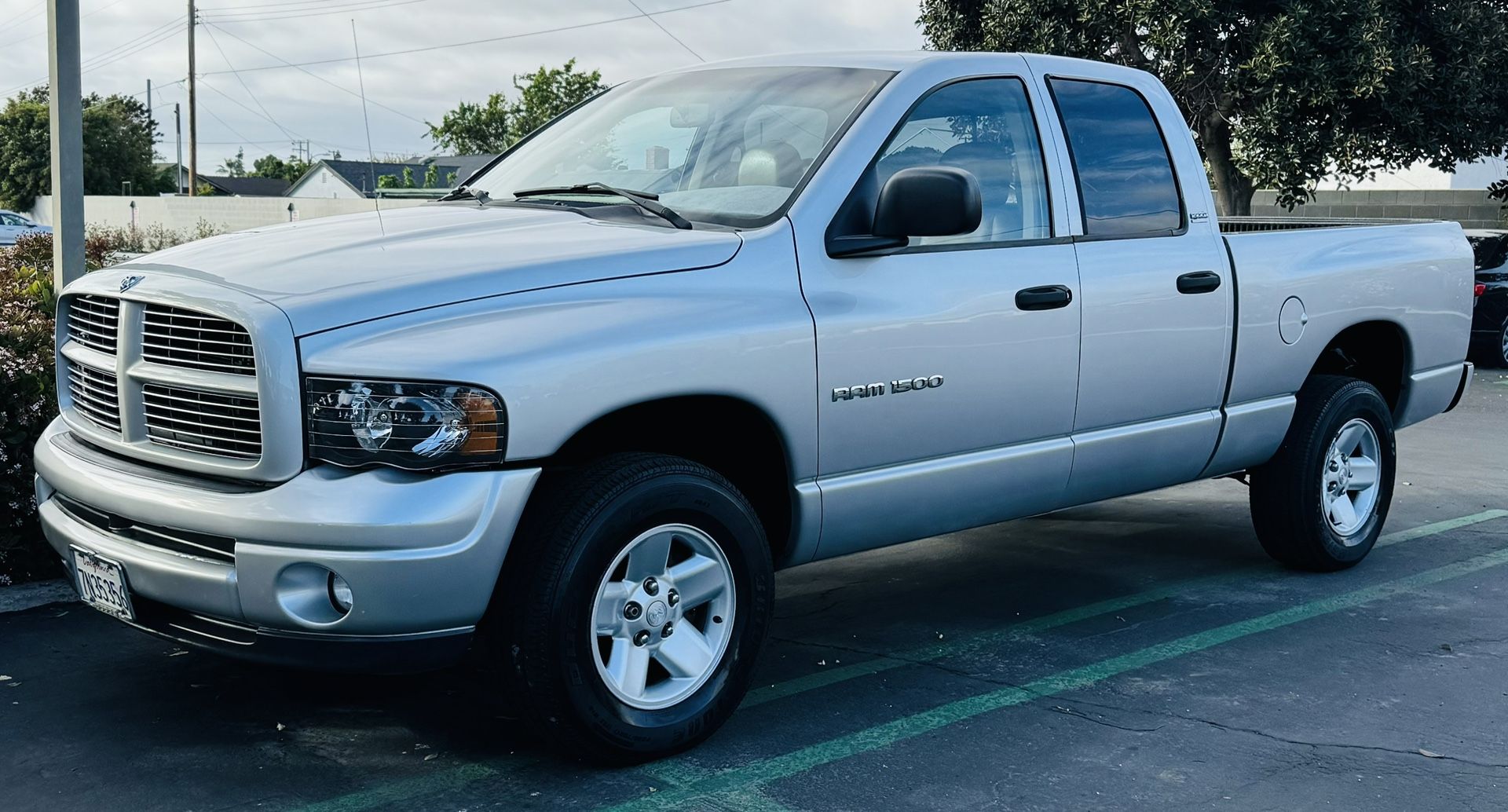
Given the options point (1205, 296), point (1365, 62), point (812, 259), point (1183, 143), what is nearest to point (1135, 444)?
point (1205, 296)

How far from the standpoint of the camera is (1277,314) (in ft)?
19.3

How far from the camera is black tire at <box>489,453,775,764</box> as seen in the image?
3775 millimetres

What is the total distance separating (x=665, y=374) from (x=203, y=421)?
1173 millimetres

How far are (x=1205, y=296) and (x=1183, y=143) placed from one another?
0.68 m

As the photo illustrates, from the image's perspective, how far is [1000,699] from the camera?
15.4 ft

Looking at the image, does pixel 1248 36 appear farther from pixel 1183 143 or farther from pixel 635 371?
pixel 635 371

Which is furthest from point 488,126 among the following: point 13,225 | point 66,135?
point 66,135

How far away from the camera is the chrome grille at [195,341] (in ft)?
12.1

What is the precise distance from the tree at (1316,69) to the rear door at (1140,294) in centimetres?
1308

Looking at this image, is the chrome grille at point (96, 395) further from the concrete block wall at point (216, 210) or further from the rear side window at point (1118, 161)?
the concrete block wall at point (216, 210)

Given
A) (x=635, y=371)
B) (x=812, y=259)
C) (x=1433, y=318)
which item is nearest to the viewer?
(x=635, y=371)

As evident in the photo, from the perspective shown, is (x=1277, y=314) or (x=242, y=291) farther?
(x=1277, y=314)

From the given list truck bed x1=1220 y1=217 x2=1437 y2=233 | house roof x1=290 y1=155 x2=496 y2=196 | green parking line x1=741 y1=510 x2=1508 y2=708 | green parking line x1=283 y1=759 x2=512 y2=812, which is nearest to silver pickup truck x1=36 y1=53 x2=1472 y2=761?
green parking line x1=283 y1=759 x2=512 y2=812

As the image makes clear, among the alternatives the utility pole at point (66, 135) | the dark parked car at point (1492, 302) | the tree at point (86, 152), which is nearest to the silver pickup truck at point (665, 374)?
the utility pole at point (66, 135)
